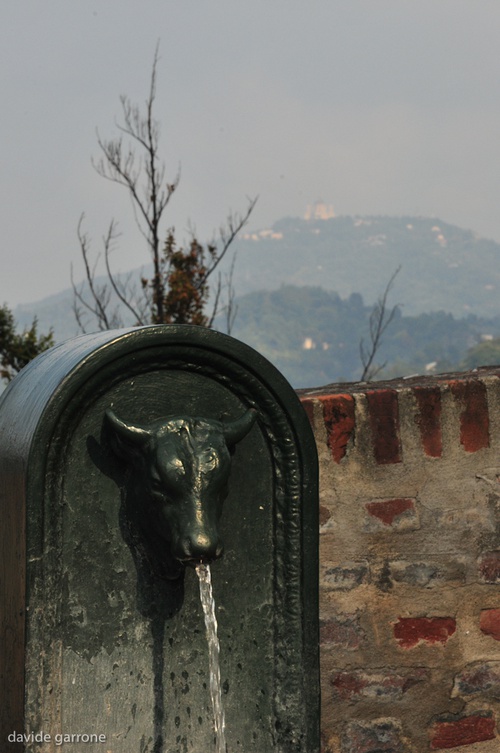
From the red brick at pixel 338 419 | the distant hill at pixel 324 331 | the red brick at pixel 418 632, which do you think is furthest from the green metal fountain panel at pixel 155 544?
the distant hill at pixel 324 331

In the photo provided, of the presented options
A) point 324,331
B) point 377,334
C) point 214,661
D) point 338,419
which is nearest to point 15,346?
point 377,334

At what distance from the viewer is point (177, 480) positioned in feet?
→ 7.02

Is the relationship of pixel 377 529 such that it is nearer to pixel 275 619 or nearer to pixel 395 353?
pixel 275 619

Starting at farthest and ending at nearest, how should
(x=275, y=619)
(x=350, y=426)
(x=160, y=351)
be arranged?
1. (x=350, y=426)
2. (x=275, y=619)
3. (x=160, y=351)

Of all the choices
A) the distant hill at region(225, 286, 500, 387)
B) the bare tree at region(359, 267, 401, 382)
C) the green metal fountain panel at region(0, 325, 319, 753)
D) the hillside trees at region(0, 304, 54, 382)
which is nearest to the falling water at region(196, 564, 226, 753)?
the green metal fountain panel at region(0, 325, 319, 753)

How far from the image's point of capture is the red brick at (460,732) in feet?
11.4

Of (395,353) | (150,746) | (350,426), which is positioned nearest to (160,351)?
(150,746)

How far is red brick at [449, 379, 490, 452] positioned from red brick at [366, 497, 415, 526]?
0.27m

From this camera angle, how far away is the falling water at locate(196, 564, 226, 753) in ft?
7.54

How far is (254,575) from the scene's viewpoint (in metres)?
2.41

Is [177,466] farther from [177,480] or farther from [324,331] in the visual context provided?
[324,331]

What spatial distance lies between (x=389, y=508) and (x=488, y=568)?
396 mm

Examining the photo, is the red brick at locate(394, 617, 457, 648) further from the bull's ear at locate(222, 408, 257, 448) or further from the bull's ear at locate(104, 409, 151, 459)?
the bull's ear at locate(104, 409, 151, 459)

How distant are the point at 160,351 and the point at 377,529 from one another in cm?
145
